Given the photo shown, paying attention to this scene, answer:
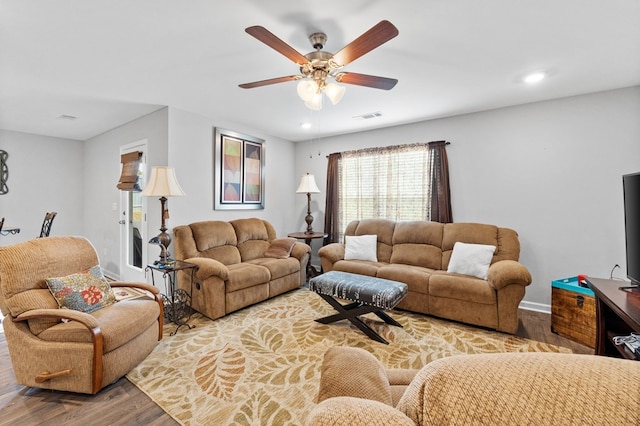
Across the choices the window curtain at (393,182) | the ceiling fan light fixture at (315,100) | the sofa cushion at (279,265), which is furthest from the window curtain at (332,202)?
the ceiling fan light fixture at (315,100)

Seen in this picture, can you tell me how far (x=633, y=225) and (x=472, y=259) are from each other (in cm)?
138

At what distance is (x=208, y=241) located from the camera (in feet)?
12.1

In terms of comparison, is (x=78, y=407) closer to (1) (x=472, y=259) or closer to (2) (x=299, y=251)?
(2) (x=299, y=251)

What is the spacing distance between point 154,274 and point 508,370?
413 centimetres

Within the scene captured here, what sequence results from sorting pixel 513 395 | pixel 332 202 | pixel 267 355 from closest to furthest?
pixel 513 395 < pixel 267 355 < pixel 332 202

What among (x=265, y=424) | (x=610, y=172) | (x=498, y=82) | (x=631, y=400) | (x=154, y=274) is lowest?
(x=265, y=424)

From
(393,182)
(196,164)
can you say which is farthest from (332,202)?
(196,164)

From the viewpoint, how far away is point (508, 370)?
19.3 inches

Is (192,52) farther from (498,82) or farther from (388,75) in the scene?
(498,82)

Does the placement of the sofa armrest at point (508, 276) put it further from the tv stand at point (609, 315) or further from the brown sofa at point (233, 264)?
the brown sofa at point (233, 264)

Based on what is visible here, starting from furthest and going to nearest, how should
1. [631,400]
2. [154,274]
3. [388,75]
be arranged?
[154,274] < [388,75] < [631,400]

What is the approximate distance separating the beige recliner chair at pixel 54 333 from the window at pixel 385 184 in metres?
3.54

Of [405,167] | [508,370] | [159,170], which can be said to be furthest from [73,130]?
[508,370]

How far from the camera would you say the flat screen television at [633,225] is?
197cm
